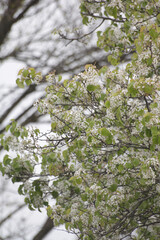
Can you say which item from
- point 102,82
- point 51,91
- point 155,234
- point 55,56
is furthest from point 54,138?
point 55,56

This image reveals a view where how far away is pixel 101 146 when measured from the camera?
2.80 metres

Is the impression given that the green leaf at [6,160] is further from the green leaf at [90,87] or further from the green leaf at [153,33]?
the green leaf at [153,33]

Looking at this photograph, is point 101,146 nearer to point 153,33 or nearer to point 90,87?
point 90,87

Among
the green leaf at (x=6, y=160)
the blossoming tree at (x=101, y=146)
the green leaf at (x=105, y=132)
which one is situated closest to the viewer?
the green leaf at (x=105, y=132)

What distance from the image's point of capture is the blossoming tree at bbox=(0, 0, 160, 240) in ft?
8.93

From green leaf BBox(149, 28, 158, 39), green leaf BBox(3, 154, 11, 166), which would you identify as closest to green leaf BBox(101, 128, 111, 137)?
green leaf BBox(149, 28, 158, 39)

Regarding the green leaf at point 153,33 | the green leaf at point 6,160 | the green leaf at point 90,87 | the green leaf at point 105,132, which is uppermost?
the green leaf at point 153,33

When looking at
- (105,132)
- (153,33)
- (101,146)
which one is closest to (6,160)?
(101,146)

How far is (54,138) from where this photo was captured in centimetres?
336

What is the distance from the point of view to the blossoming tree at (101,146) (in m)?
2.72

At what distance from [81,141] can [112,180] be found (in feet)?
1.48

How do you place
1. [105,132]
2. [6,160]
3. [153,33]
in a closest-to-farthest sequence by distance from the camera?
[105,132], [153,33], [6,160]

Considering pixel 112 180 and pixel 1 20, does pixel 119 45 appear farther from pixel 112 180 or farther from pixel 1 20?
pixel 1 20

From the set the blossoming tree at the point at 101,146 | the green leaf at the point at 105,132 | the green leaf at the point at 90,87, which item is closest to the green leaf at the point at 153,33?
the blossoming tree at the point at 101,146
